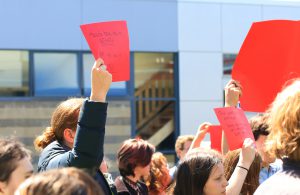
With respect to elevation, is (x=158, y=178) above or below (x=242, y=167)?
below

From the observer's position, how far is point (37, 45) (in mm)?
11398

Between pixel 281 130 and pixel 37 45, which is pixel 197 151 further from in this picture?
pixel 37 45

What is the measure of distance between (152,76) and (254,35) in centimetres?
852

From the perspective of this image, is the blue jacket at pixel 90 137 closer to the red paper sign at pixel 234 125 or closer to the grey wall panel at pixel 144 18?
the red paper sign at pixel 234 125

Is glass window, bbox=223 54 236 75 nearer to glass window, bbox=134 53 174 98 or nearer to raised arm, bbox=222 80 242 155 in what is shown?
glass window, bbox=134 53 174 98

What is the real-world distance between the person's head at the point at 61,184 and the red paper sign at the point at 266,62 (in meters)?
2.16

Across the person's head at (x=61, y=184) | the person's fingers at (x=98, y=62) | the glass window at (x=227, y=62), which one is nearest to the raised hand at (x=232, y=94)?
the person's fingers at (x=98, y=62)

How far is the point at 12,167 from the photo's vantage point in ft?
8.59

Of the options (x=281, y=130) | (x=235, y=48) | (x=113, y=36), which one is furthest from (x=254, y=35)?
(x=235, y=48)

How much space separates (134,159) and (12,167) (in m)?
1.64

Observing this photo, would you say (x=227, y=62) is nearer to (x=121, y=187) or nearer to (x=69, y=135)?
(x=121, y=187)

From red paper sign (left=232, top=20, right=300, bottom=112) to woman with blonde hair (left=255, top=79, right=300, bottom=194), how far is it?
1.40 metres

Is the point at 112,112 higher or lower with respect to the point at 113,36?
lower

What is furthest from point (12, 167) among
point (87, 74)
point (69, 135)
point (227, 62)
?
point (227, 62)
